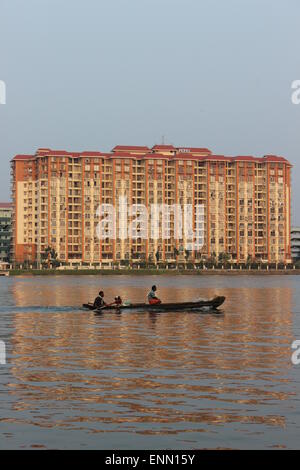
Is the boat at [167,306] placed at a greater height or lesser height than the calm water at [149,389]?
greater

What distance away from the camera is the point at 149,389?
67.8 feet

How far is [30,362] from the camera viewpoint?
26.2 m

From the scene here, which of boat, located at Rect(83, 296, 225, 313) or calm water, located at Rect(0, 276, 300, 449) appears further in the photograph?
boat, located at Rect(83, 296, 225, 313)

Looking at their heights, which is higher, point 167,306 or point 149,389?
point 167,306

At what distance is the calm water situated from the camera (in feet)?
51.1

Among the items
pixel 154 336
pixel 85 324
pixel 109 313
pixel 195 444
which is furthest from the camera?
pixel 109 313

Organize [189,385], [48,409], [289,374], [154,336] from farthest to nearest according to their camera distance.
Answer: [154,336]
[289,374]
[189,385]
[48,409]

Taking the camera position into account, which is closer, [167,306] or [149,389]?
[149,389]

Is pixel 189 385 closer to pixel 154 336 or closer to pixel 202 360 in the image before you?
pixel 202 360

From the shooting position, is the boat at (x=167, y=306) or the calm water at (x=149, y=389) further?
the boat at (x=167, y=306)

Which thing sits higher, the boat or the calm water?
the boat

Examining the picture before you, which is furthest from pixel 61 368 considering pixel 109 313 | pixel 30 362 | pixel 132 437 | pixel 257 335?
pixel 109 313

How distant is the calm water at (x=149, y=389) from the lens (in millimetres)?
15578

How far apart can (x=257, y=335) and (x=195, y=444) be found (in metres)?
22.2
